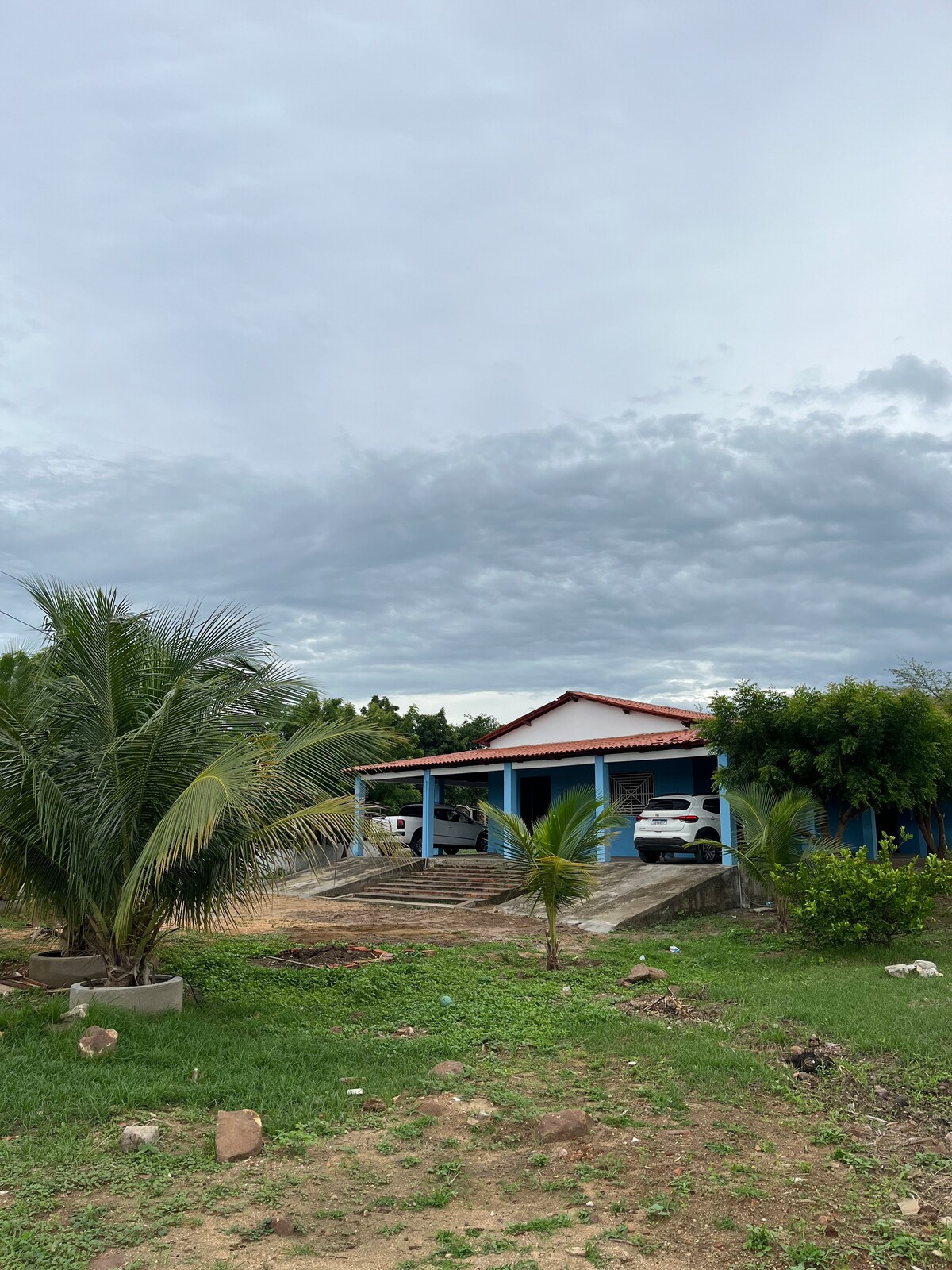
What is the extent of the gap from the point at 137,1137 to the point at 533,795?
24.1 m

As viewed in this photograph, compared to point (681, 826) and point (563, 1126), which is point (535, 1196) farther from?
point (681, 826)

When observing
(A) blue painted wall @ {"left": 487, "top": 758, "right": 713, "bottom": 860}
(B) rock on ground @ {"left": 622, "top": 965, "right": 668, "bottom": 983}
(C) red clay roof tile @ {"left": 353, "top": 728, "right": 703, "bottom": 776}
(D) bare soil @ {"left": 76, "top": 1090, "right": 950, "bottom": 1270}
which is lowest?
(B) rock on ground @ {"left": 622, "top": 965, "right": 668, "bottom": 983}

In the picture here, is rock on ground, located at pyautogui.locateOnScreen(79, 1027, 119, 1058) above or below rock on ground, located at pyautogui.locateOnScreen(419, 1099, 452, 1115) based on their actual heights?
above

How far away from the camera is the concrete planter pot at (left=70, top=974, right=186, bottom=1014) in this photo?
7.86 m

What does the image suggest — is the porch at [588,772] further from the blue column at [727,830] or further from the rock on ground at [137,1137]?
the rock on ground at [137,1137]

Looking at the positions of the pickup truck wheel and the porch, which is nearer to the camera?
the pickup truck wheel

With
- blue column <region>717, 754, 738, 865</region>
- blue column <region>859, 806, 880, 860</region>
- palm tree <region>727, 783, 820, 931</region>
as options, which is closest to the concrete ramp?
blue column <region>717, 754, 738, 865</region>

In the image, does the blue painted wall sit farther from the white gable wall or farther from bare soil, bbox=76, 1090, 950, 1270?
bare soil, bbox=76, 1090, 950, 1270

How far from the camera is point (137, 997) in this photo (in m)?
7.96

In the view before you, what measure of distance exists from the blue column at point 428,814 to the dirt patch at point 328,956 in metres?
12.0

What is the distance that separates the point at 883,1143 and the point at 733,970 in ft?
19.1

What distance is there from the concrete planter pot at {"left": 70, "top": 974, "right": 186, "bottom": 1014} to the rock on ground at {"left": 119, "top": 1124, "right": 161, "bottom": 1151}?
290 centimetres

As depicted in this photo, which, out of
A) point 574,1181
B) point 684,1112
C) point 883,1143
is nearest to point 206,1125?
point 574,1181

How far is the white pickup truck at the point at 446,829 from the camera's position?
25.1 m
